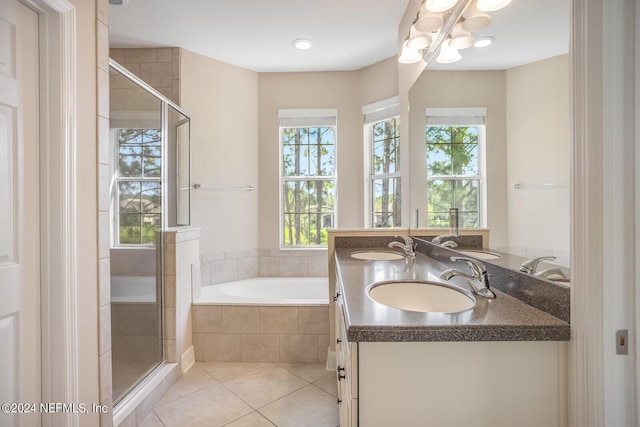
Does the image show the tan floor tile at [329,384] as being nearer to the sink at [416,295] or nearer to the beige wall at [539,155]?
the sink at [416,295]

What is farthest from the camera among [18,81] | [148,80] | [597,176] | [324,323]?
[148,80]

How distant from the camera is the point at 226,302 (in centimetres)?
228

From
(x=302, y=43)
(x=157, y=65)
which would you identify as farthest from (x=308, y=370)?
(x=157, y=65)

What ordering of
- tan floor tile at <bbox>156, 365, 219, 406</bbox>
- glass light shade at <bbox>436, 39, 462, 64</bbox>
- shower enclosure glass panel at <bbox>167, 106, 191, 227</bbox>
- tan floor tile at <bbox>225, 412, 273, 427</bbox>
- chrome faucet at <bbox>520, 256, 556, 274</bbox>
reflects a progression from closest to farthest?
1. chrome faucet at <bbox>520, 256, 556, 274</bbox>
2. glass light shade at <bbox>436, 39, 462, 64</bbox>
3. tan floor tile at <bbox>225, 412, 273, 427</bbox>
4. tan floor tile at <bbox>156, 365, 219, 406</bbox>
5. shower enclosure glass panel at <bbox>167, 106, 191, 227</bbox>

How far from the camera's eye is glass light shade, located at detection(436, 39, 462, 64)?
146 centimetres

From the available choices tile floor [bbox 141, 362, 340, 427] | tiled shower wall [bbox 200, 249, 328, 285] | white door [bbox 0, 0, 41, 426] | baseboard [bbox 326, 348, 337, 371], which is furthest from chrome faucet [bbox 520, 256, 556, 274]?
tiled shower wall [bbox 200, 249, 328, 285]

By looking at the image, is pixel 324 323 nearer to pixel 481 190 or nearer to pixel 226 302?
pixel 226 302

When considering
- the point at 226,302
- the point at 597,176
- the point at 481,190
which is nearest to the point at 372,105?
the point at 481,190

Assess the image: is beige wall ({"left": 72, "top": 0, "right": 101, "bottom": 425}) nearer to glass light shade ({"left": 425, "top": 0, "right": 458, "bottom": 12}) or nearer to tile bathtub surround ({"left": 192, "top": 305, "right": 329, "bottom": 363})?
tile bathtub surround ({"left": 192, "top": 305, "right": 329, "bottom": 363})

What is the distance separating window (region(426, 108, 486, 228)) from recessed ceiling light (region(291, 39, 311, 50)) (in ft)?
4.93

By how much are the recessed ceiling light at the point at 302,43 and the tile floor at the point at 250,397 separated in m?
2.68

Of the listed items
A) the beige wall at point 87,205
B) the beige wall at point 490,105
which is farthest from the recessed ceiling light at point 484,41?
the beige wall at point 87,205

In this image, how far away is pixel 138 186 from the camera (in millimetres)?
1910

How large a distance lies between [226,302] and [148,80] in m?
2.15
